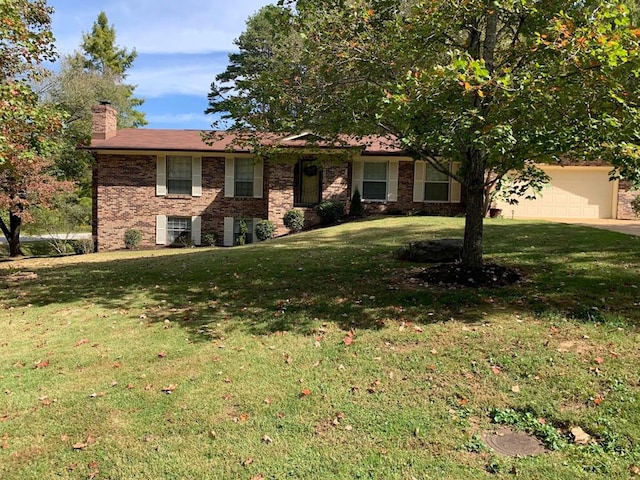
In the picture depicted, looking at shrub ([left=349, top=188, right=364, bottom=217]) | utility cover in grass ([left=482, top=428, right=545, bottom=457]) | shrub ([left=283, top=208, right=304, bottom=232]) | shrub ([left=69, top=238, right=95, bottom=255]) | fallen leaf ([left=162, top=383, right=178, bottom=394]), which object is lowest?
shrub ([left=69, top=238, right=95, bottom=255])

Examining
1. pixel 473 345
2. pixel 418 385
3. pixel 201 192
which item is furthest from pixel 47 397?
pixel 201 192

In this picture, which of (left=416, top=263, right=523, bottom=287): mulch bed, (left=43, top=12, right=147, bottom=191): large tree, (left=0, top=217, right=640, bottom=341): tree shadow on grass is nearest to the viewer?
(left=0, top=217, right=640, bottom=341): tree shadow on grass

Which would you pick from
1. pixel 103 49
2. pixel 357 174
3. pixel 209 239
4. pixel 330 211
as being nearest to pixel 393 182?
pixel 357 174

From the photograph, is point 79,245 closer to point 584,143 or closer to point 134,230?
point 134,230

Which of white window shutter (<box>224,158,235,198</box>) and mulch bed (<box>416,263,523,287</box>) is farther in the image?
white window shutter (<box>224,158,235,198</box>)

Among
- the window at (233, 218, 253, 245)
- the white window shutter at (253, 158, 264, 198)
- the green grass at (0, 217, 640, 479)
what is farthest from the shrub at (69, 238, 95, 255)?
the green grass at (0, 217, 640, 479)

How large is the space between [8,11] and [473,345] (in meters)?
7.59

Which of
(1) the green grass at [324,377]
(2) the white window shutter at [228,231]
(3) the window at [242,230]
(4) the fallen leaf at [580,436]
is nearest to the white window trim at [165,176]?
(2) the white window shutter at [228,231]

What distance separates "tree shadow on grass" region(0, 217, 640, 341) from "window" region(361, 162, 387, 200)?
7.55m

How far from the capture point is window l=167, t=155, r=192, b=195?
20.1m

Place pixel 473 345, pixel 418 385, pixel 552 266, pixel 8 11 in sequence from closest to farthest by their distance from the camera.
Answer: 1. pixel 418 385
2. pixel 473 345
3. pixel 8 11
4. pixel 552 266

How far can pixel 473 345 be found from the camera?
506cm

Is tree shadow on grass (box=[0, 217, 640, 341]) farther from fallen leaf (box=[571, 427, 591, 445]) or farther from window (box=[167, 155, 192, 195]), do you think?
window (box=[167, 155, 192, 195])

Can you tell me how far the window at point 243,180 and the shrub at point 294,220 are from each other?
2.22 m
